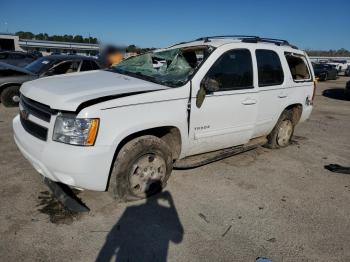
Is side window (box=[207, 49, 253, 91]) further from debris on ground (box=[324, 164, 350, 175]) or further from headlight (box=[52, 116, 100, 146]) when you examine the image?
debris on ground (box=[324, 164, 350, 175])

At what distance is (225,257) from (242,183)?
66.4 inches

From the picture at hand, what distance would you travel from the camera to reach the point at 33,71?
343 inches

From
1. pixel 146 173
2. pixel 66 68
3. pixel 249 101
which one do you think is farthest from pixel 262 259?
pixel 66 68

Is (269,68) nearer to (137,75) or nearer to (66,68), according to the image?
(137,75)

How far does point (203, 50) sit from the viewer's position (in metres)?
4.20

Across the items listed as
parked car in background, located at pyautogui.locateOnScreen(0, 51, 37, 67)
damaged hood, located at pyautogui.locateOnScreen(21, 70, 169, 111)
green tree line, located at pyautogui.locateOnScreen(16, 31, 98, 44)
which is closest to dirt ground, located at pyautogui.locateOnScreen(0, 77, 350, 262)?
damaged hood, located at pyautogui.locateOnScreen(21, 70, 169, 111)

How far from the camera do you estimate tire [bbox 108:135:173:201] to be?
131 inches

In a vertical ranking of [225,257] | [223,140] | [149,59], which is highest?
Answer: [149,59]

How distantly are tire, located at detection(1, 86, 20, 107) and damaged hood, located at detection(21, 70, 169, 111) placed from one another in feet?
17.3

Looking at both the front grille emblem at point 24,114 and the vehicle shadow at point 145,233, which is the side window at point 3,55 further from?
the vehicle shadow at point 145,233

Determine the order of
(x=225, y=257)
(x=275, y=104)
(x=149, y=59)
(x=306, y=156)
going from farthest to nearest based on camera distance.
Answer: (x=306, y=156), (x=275, y=104), (x=149, y=59), (x=225, y=257)

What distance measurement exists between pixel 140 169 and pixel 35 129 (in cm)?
122

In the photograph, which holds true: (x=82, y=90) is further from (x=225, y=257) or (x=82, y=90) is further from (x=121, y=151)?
(x=225, y=257)

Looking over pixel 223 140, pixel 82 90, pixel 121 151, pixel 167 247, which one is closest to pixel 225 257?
pixel 167 247
